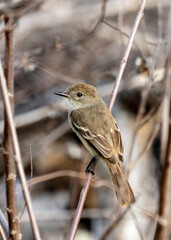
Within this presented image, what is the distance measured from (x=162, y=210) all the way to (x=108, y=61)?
598 cm

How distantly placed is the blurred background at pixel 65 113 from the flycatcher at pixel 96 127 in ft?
4.30

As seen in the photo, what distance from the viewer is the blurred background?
6441 mm

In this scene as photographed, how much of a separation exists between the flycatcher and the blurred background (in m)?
1.31

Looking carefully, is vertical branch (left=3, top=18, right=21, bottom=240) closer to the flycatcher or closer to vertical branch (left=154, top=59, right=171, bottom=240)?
vertical branch (left=154, top=59, right=171, bottom=240)

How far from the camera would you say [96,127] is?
176 inches

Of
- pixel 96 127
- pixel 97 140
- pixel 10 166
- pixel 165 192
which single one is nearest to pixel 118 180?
pixel 97 140

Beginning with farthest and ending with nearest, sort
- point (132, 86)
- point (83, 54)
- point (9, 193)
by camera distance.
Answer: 1. point (83, 54)
2. point (132, 86)
3. point (9, 193)

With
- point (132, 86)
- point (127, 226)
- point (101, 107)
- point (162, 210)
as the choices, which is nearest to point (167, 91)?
point (162, 210)

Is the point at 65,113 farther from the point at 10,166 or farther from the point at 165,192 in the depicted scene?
the point at 10,166

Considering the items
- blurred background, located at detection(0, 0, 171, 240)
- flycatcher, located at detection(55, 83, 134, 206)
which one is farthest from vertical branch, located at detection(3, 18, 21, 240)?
blurred background, located at detection(0, 0, 171, 240)

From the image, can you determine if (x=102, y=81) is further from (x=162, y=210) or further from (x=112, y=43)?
(x=162, y=210)

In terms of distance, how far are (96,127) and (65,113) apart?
2.26 metres

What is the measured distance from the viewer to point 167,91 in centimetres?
336

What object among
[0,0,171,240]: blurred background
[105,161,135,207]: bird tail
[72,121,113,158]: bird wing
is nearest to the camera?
[105,161,135,207]: bird tail
